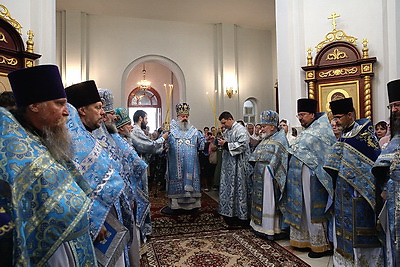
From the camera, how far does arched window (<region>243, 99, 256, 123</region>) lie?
503 inches

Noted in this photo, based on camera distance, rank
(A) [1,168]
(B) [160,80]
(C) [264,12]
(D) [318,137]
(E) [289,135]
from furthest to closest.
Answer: (B) [160,80] < (C) [264,12] < (E) [289,135] < (D) [318,137] < (A) [1,168]

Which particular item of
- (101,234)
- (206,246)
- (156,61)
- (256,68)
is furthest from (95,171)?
(256,68)

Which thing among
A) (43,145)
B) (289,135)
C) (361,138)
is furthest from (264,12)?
(43,145)

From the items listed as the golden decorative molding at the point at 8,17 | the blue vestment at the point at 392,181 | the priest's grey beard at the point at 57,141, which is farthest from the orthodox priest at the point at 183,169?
the priest's grey beard at the point at 57,141

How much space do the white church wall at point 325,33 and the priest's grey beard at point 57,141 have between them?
6063mm

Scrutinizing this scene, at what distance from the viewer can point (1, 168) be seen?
1.11 metres

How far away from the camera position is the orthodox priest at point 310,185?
11.8 ft

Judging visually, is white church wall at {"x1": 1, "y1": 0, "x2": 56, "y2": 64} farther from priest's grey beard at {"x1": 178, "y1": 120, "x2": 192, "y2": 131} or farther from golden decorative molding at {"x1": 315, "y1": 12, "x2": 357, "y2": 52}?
golden decorative molding at {"x1": 315, "y1": 12, "x2": 357, "y2": 52}

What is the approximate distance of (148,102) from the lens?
52.7 ft

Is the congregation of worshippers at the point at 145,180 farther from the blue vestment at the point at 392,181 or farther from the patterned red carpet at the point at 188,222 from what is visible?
the patterned red carpet at the point at 188,222

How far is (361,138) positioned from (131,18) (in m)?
9.88

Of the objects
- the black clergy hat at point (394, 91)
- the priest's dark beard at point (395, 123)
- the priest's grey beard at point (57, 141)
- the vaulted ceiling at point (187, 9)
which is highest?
the vaulted ceiling at point (187, 9)

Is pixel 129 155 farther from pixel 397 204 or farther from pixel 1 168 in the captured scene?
pixel 397 204

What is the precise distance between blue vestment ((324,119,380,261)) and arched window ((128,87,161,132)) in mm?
13570
